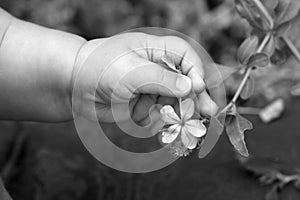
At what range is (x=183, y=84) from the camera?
2.33ft

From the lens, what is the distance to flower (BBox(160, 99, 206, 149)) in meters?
0.69

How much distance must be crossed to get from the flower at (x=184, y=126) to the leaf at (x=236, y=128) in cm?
7

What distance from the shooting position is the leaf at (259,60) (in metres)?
0.88

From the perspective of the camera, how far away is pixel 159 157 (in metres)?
0.86

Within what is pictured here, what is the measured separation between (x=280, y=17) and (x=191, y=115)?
353mm

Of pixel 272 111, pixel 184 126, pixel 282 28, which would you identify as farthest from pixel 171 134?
pixel 272 111

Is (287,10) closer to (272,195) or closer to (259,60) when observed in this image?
(259,60)

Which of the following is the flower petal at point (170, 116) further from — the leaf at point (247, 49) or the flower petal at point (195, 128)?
the leaf at point (247, 49)

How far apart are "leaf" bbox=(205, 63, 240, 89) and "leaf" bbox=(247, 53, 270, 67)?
0.10ft

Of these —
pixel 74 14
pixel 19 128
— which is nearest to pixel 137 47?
pixel 19 128

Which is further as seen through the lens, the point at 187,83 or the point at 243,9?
the point at 243,9

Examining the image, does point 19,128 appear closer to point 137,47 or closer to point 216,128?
point 137,47

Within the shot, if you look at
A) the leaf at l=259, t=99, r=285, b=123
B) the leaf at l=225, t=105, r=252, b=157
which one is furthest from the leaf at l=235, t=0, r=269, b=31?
the leaf at l=259, t=99, r=285, b=123

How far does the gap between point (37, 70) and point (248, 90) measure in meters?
0.34
